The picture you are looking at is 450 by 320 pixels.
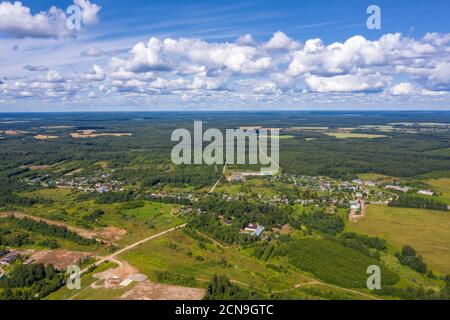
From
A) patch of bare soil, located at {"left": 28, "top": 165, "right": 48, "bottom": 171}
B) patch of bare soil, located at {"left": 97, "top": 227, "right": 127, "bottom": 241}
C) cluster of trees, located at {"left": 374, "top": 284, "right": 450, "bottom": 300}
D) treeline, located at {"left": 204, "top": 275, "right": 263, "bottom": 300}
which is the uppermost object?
patch of bare soil, located at {"left": 28, "top": 165, "right": 48, "bottom": 171}

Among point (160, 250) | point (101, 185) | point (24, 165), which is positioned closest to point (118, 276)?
point (160, 250)

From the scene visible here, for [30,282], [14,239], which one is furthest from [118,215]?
[30,282]

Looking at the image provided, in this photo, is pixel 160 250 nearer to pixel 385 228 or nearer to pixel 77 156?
pixel 385 228

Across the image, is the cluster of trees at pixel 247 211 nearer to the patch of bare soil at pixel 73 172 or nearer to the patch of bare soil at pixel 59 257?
the patch of bare soil at pixel 59 257

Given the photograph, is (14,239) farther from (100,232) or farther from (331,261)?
(331,261)

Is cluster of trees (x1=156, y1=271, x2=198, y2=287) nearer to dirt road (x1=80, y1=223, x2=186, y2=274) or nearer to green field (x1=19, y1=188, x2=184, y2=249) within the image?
dirt road (x1=80, y1=223, x2=186, y2=274)

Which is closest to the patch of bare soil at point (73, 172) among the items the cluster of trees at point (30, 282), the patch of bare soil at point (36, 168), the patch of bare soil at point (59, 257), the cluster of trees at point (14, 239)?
the patch of bare soil at point (36, 168)

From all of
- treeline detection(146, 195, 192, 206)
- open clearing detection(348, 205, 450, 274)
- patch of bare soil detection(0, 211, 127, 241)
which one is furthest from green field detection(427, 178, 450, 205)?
patch of bare soil detection(0, 211, 127, 241)
